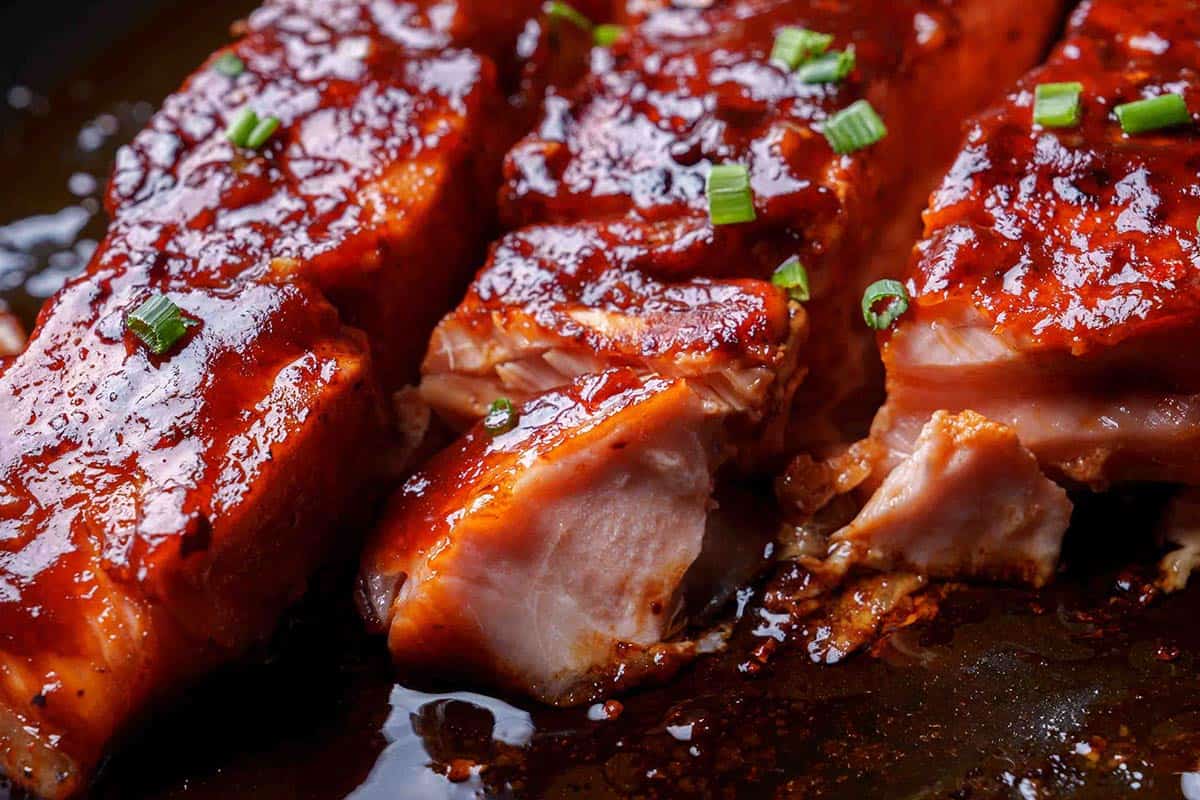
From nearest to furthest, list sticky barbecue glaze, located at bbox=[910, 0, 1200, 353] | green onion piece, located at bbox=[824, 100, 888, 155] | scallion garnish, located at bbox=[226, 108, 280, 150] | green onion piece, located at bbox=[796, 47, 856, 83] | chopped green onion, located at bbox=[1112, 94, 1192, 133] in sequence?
1. sticky barbecue glaze, located at bbox=[910, 0, 1200, 353]
2. chopped green onion, located at bbox=[1112, 94, 1192, 133]
3. green onion piece, located at bbox=[824, 100, 888, 155]
4. green onion piece, located at bbox=[796, 47, 856, 83]
5. scallion garnish, located at bbox=[226, 108, 280, 150]

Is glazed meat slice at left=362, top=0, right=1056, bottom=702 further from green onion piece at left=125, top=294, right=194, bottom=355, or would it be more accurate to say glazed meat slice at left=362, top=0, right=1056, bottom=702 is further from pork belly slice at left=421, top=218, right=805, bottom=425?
green onion piece at left=125, top=294, right=194, bottom=355

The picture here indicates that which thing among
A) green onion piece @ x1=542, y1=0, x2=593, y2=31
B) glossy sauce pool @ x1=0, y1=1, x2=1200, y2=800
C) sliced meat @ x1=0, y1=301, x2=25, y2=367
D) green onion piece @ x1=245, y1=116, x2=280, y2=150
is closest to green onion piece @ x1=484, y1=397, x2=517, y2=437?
glossy sauce pool @ x1=0, y1=1, x2=1200, y2=800

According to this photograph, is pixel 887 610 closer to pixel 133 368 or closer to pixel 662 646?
pixel 662 646

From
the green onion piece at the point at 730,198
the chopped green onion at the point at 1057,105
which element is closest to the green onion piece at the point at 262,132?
the green onion piece at the point at 730,198

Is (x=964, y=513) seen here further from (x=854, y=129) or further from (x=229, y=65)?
(x=229, y=65)

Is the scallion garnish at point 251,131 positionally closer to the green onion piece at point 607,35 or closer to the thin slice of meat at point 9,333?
the thin slice of meat at point 9,333
